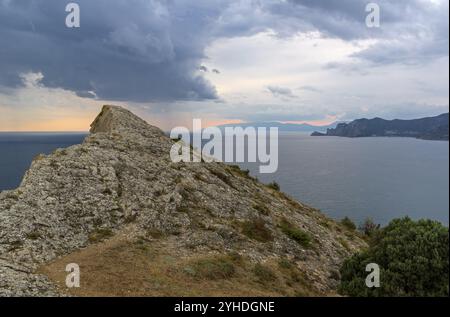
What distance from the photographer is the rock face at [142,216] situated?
2427 centimetres

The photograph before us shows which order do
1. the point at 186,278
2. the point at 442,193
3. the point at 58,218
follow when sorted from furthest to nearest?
the point at 58,218 < the point at 186,278 < the point at 442,193

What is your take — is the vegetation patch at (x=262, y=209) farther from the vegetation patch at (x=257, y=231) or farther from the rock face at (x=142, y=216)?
the vegetation patch at (x=257, y=231)

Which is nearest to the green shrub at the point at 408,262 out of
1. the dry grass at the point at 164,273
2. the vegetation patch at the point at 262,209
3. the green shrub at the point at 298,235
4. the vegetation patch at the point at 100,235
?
the dry grass at the point at 164,273

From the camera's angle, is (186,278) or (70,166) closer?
(186,278)

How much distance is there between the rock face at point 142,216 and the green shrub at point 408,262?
3.06 metres

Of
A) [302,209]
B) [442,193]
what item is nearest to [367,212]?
[302,209]

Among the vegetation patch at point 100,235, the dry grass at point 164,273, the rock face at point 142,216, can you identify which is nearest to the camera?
the dry grass at point 164,273

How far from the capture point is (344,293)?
23.5m

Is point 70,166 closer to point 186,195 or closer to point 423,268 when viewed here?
point 186,195

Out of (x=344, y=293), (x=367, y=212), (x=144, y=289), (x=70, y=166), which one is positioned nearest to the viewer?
(x=144, y=289)

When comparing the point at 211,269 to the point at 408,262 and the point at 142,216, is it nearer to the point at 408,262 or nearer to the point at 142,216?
the point at 142,216

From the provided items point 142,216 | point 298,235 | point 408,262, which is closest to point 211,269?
point 142,216

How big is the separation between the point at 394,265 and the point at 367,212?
384 ft

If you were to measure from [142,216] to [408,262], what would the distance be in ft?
66.4
